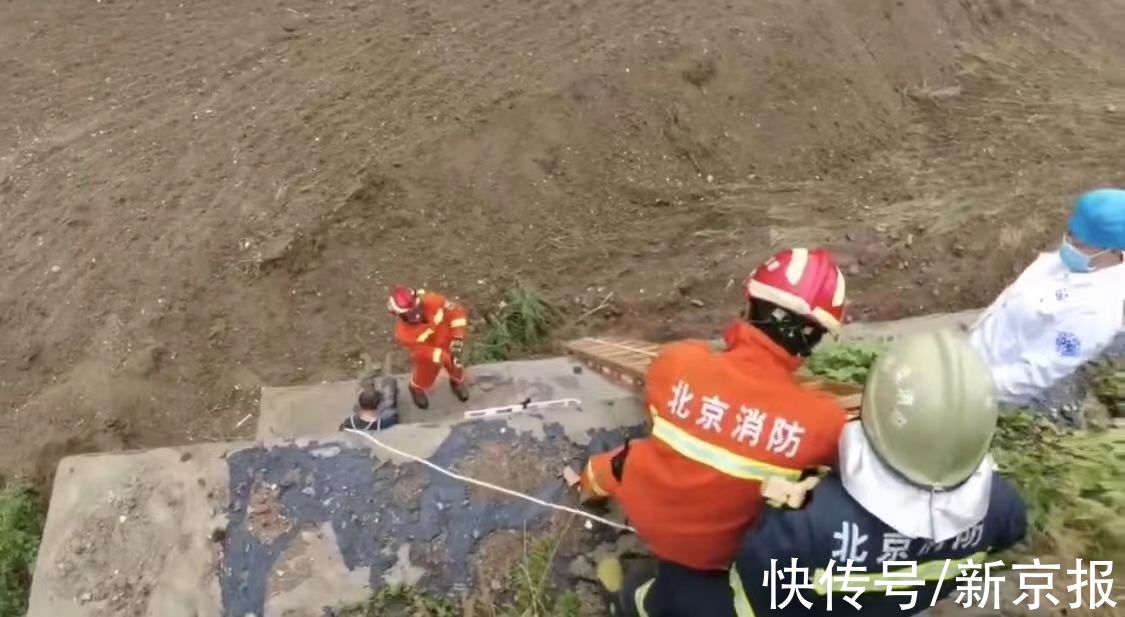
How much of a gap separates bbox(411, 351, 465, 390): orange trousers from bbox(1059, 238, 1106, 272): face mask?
2845mm

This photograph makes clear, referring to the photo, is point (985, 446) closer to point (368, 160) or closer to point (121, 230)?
point (368, 160)

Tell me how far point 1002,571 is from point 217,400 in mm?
4424

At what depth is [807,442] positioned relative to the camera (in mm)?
3080

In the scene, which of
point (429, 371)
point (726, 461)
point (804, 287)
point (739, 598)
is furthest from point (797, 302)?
point (429, 371)

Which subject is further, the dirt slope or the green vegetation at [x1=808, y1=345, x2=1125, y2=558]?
the dirt slope

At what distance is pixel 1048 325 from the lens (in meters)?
4.17

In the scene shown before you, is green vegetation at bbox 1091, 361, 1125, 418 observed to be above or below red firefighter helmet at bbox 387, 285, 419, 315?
below

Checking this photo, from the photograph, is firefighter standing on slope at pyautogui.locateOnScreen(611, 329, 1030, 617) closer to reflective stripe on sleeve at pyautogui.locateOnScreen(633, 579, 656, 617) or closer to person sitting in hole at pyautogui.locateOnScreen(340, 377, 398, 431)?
reflective stripe on sleeve at pyautogui.locateOnScreen(633, 579, 656, 617)

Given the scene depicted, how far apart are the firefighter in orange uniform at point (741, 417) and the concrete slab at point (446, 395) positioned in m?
1.74

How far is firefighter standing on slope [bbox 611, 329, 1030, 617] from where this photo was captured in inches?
105

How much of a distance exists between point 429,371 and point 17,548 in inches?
91.5

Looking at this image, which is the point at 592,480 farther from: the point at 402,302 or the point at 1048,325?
the point at 1048,325

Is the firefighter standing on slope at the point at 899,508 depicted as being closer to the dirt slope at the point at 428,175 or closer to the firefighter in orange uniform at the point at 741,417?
the firefighter in orange uniform at the point at 741,417

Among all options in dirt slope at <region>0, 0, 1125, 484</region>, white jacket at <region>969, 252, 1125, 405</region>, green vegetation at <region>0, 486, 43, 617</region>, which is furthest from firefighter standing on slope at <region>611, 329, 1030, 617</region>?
green vegetation at <region>0, 486, 43, 617</region>
